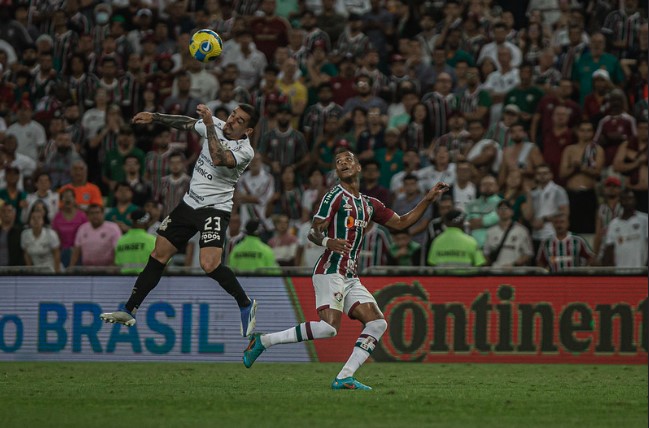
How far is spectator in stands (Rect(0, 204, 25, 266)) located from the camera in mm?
19203

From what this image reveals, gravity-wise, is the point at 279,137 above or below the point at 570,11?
below

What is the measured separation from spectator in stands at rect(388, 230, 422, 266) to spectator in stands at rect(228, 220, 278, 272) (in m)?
1.85

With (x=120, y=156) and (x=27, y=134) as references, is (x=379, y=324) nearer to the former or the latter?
(x=120, y=156)

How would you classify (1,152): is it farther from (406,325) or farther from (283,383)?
(283,383)

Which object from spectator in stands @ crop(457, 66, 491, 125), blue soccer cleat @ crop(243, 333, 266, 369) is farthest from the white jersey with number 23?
spectator in stands @ crop(457, 66, 491, 125)

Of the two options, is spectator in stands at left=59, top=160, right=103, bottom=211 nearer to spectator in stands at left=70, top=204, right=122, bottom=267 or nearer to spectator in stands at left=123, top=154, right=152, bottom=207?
spectator in stands at left=123, top=154, right=152, bottom=207

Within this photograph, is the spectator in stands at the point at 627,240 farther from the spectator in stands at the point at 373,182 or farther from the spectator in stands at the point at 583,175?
the spectator in stands at the point at 373,182

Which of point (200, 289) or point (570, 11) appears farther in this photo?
point (570, 11)

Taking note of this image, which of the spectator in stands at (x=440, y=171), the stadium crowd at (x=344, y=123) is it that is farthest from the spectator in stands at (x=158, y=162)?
the spectator in stands at (x=440, y=171)

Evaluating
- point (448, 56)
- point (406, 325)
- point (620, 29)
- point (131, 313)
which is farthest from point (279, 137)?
point (131, 313)

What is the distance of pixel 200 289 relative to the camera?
17.4 meters

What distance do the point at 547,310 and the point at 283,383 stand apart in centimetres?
523

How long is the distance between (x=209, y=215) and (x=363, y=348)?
7.92ft

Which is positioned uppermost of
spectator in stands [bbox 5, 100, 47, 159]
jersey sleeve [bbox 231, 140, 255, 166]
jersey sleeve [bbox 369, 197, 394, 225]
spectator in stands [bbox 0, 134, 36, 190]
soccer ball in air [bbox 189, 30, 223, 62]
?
soccer ball in air [bbox 189, 30, 223, 62]
